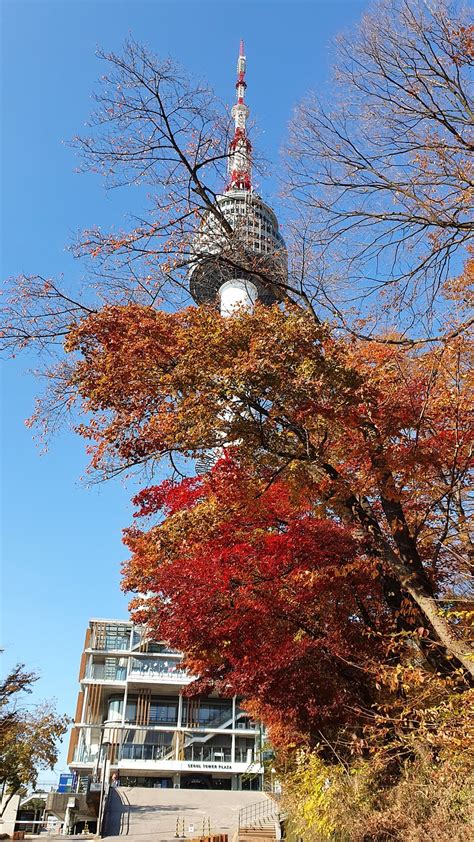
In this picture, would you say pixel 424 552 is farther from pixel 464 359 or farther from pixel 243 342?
pixel 243 342

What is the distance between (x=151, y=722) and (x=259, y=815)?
26.0 m

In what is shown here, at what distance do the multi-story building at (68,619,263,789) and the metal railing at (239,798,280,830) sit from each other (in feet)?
63.7

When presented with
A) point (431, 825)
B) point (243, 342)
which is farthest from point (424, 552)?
point (243, 342)

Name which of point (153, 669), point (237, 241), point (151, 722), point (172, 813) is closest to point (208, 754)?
point (151, 722)

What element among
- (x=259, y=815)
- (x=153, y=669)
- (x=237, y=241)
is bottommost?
(x=259, y=815)

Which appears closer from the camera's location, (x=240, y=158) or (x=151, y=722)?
(x=240, y=158)

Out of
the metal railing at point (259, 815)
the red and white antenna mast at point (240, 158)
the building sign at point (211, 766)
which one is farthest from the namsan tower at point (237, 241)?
the building sign at point (211, 766)

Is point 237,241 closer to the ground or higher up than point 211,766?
higher up

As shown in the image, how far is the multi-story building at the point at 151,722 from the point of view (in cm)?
4534

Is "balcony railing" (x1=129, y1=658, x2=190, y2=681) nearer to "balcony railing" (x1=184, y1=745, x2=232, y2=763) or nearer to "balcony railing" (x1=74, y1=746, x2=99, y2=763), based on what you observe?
"balcony railing" (x1=184, y1=745, x2=232, y2=763)

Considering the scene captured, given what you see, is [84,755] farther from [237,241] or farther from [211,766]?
[237,241]

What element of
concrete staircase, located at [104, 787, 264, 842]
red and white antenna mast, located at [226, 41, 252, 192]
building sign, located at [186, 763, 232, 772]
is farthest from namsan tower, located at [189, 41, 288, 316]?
building sign, located at [186, 763, 232, 772]

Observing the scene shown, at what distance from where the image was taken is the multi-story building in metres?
45.3

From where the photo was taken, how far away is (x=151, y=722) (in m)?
48.4
